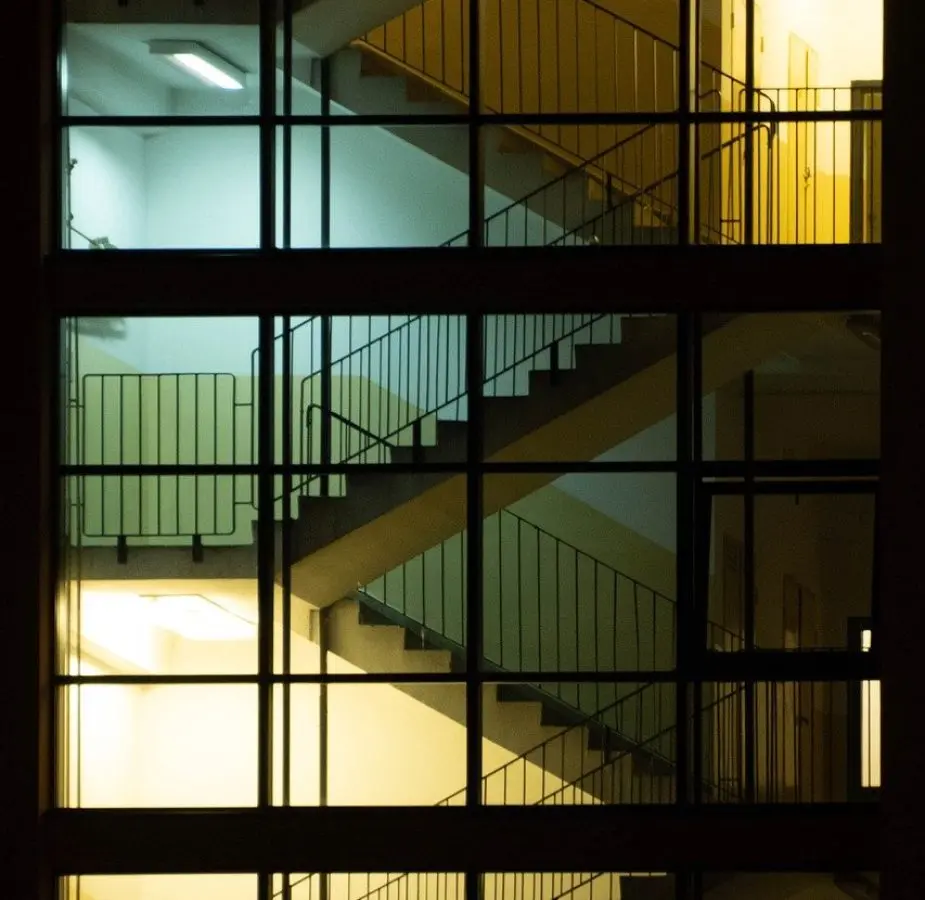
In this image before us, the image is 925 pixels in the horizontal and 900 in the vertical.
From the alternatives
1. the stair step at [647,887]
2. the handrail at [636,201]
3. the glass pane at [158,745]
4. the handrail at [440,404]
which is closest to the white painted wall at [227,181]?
the handrail at [636,201]

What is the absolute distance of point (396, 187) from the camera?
39.3ft

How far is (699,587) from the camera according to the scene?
11.9 metres

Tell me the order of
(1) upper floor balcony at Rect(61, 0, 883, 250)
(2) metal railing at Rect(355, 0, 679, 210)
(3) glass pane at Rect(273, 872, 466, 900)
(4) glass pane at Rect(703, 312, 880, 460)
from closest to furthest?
(3) glass pane at Rect(273, 872, 466, 900)
(4) glass pane at Rect(703, 312, 880, 460)
(1) upper floor balcony at Rect(61, 0, 883, 250)
(2) metal railing at Rect(355, 0, 679, 210)

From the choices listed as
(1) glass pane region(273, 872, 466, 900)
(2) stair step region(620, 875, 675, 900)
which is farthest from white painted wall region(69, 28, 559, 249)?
(2) stair step region(620, 875, 675, 900)

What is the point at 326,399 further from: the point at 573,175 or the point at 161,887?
the point at 161,887

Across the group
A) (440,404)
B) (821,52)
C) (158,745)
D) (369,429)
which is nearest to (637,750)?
(440,404)

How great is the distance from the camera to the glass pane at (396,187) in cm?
1199

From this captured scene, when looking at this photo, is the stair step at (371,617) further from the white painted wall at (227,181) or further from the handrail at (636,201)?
the handrail at (636,201)

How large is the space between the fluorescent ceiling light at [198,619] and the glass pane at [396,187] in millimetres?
2698

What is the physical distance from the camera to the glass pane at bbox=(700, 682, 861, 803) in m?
11.9

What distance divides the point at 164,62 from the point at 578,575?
15.2 ft

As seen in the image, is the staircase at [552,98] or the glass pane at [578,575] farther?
the staircase at [552,98]

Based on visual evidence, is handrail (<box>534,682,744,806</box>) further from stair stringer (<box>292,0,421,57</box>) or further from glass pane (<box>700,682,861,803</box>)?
stair stringer (<box>292,0,421,57</box>)

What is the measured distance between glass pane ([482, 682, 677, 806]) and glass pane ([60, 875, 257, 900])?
1.81 meters
